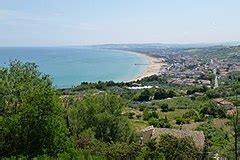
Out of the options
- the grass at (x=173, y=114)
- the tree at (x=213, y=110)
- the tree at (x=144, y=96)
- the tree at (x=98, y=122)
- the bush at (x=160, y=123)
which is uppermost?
the tree at (x=98, y=122)

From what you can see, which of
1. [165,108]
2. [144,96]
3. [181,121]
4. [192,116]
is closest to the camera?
[181,121]

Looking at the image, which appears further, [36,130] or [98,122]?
[98,122]

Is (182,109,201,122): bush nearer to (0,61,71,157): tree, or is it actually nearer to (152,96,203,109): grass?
(152,96,203,109): grass

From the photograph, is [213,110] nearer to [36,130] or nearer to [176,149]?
[176,149]

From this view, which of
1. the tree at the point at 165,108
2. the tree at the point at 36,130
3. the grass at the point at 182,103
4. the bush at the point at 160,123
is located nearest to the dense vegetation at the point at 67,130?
the tree at the point at 36,130

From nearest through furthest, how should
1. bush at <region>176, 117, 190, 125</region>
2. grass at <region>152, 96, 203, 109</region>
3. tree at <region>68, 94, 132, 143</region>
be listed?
tree at <region>68, 94, 132, 143</region>
bush at <region>176, 117, 190, 125</region>
grass at <region>152, 96, 203, 109</region>

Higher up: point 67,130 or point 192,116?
point 67,130

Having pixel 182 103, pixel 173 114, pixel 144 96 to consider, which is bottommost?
pixel 144 96

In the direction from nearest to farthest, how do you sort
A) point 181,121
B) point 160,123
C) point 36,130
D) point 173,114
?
point 36,130, point 160,123, point 181,121, point 173,114

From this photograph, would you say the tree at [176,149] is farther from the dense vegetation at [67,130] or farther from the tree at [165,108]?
the tree at [165,108]

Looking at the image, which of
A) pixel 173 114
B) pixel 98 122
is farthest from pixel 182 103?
pixel 98 122

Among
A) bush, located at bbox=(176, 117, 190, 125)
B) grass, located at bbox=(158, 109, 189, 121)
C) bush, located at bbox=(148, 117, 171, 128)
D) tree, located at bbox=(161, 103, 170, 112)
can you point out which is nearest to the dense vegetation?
bush, located at bbox=(148, 117, 171, 128)

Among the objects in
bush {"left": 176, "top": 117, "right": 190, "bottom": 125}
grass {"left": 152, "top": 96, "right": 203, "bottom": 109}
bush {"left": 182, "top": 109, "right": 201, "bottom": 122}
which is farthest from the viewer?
grass {"left": 152, "top": 96, "right": 203, "bottom": 109}
